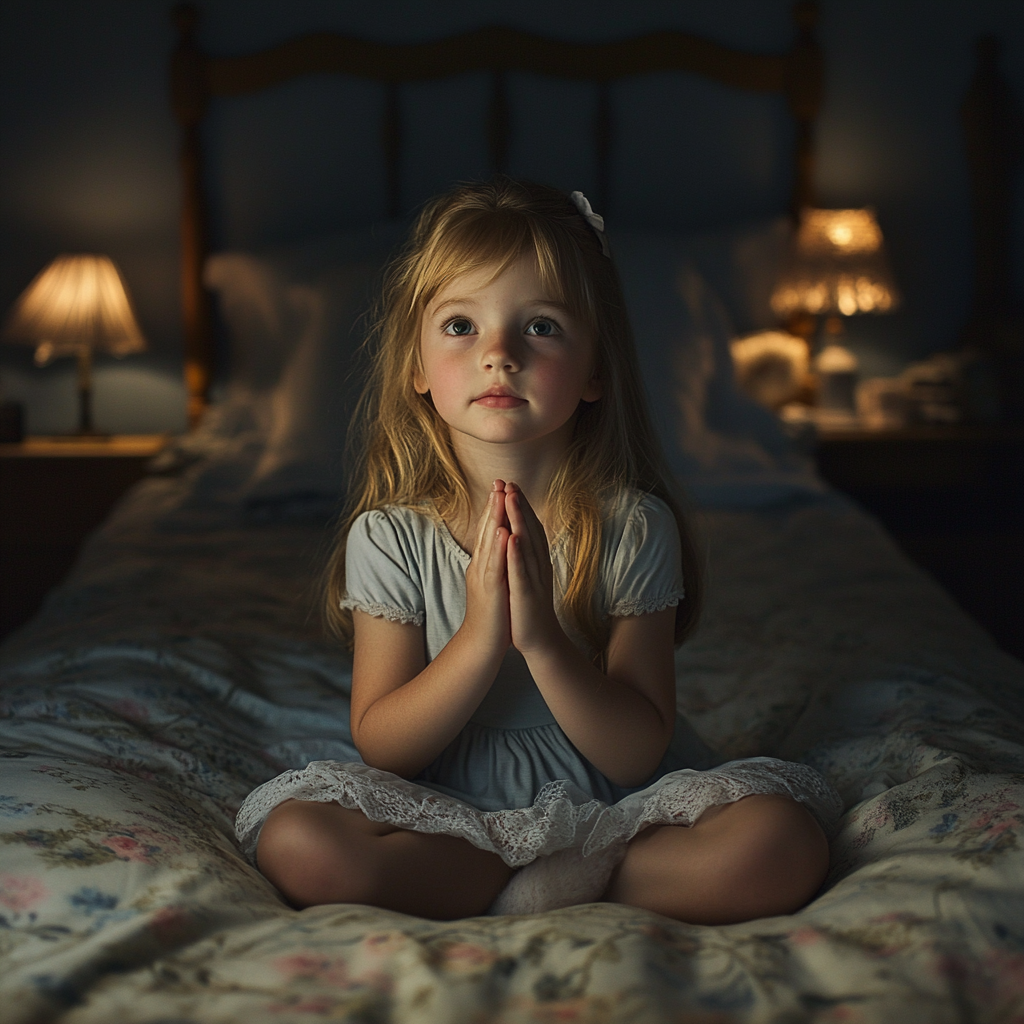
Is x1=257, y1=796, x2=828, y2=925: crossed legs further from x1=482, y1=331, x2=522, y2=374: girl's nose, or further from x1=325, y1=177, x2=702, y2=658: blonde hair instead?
x1=482, y1=331, x2=522, y2=374: girl's nose

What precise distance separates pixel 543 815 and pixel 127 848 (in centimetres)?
28

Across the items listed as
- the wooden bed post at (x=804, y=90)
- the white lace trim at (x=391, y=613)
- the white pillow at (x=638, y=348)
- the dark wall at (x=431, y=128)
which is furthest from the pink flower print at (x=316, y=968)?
the wooden bed post at (x=804, y=90)

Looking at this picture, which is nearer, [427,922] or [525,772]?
[427,922]

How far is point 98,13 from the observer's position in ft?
9.44

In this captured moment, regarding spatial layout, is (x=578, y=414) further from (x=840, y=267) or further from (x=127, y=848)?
(x=840, y=267)

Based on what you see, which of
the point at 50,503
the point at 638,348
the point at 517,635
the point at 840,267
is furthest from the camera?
the point at 840,267

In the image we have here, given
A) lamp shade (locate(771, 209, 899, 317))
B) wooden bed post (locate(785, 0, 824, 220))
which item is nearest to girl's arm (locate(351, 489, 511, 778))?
lamp shade (locate(771, 209, 899, 317))

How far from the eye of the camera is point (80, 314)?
272 centimetres

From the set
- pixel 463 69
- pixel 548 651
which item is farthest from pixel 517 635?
pixel 463 69

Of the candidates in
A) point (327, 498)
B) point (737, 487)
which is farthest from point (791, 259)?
point (327, 498)

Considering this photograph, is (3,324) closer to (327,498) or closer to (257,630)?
(327,498)

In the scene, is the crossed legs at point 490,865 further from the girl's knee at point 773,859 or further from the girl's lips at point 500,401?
the girl's lips at point 500,401

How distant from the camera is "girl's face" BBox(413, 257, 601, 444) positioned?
0.89 metres

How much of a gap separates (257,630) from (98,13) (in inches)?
85.9
